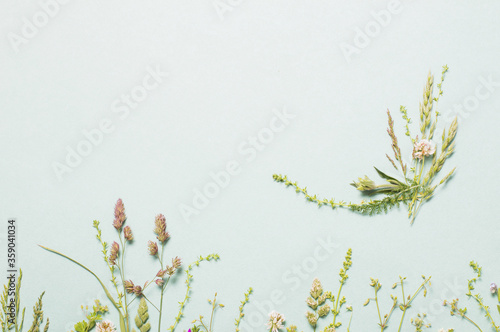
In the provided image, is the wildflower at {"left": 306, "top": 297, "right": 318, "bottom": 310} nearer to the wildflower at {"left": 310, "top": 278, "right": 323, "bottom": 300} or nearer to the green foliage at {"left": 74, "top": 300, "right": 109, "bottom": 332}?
the wildflower at {"left": 310, "top": 278, "right": 323, "bottom": 300}

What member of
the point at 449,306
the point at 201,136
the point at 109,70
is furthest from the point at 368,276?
the point at 109,70

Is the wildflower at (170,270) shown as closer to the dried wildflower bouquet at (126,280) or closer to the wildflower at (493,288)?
the dried wildflower bouquet at (126,280)

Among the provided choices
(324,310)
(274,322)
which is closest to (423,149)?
(324,310)

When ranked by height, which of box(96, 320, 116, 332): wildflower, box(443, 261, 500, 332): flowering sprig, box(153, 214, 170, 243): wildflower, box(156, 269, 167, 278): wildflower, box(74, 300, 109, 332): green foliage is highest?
box(153, 214, 170, 243): wildflower

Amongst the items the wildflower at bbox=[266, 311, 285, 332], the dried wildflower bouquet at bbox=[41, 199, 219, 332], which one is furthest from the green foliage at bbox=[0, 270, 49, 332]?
the wildflower at bbox=[266, 311, 285, 332]

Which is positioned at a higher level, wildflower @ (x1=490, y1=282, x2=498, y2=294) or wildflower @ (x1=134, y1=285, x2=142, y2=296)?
wildflower @ (x1=134, y1=285, x2=142, y2=296)

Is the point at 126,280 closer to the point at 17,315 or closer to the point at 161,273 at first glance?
the point at 161,273
